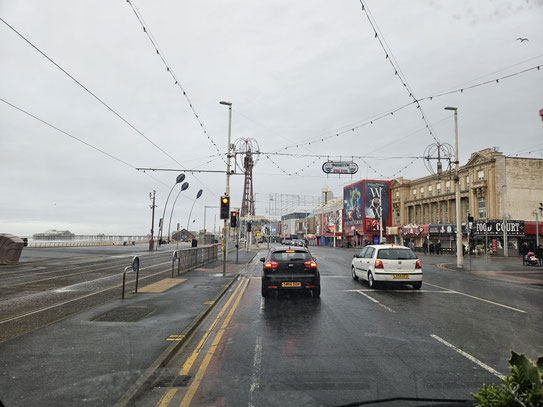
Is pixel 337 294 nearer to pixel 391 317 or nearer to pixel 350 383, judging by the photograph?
pixel 391 317

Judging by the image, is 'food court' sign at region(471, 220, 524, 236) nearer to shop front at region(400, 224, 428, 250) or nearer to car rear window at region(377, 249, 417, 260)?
shop front at region(400, 224, 428, 250)

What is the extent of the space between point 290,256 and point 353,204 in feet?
208

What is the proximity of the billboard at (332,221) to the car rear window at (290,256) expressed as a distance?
208ft

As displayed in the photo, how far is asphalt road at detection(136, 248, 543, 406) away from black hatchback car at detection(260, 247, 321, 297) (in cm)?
44

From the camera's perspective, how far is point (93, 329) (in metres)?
6.44

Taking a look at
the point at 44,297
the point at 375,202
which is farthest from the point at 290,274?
the point at 375,202

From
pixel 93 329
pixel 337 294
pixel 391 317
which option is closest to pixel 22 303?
pixel 93 329

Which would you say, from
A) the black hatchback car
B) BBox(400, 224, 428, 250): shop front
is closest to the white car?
the black hatchback car

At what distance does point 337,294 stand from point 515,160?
36826 millimetres

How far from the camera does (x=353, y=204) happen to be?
7106cm

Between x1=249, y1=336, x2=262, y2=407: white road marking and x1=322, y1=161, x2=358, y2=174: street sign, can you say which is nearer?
x1=249, y1=336, x2=262, y2=407: white road marking

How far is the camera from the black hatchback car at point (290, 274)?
9672 mm

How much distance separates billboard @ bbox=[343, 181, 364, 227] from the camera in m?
67.5

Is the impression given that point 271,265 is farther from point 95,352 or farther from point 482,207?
point 482,207
